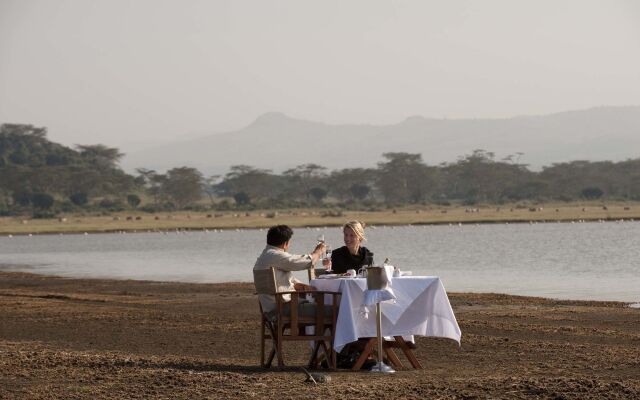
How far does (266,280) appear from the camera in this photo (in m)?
Answer: 11.4

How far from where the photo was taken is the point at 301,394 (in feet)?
31.6

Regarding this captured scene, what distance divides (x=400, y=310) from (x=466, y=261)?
3067cm

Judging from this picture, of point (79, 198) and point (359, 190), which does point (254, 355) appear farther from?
point (359, 190)

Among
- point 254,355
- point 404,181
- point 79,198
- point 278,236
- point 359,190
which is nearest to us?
point 278,236

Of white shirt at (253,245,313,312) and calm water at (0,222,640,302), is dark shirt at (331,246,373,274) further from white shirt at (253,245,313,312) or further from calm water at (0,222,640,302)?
calm water at (0,222,640,302)

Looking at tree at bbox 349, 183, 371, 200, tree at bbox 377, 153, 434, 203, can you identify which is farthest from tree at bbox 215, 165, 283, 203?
tree at bbox 377, 153, 434, 203

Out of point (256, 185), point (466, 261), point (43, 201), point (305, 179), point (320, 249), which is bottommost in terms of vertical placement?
point (466, 261)

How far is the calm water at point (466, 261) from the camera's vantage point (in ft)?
96.0

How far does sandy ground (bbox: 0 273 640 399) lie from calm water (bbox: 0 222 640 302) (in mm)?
7476

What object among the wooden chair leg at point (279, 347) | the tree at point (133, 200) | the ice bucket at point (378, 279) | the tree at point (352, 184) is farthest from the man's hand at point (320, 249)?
the tree at point (352, 184)

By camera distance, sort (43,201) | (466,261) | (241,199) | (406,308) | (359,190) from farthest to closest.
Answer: (359,190), (241,199), (43,201), (466,261), (406,308)

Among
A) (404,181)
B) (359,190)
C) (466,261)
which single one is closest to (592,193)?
(404,181)

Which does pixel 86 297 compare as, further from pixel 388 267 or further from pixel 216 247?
pixel 216 247

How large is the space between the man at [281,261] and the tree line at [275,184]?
104 m
